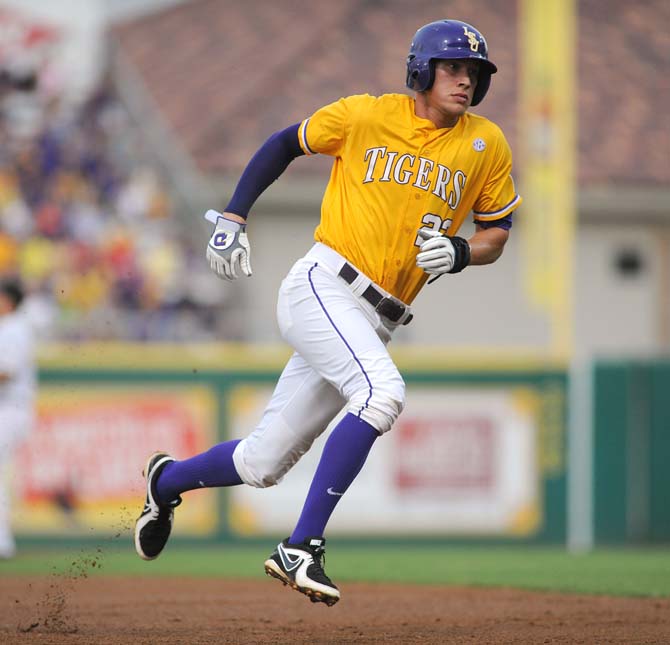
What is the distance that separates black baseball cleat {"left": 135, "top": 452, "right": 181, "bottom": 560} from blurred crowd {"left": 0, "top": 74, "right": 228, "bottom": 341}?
656cm

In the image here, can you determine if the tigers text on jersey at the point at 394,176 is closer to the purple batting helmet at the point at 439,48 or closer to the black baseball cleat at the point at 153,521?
the purple batting helmet at the point at 439,48

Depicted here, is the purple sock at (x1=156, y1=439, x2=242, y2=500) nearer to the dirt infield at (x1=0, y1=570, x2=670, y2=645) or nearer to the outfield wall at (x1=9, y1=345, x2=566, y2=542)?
the dirt infield at (x1=0, y1=570, x2=670, y2=645)

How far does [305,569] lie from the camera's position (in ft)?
16.3

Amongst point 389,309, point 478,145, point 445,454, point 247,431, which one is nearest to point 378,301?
point 389,309

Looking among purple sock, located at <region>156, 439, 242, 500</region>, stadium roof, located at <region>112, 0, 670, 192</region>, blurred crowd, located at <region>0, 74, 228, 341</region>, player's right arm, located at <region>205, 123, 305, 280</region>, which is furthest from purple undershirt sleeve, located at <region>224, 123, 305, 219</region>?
stadium roof, located at <region>112, 0, 670, 192</region>

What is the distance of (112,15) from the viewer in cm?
2183

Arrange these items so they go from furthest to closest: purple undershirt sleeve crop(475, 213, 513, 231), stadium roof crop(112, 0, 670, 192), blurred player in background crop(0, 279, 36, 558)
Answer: stadium roof crop(112, 0, 670, 192) < blurred player in background crop(0, 279, 36, 558) < purple undershirt sleeve crop(475, 213, 513, 231)

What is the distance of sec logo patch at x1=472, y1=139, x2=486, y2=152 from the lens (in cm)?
539

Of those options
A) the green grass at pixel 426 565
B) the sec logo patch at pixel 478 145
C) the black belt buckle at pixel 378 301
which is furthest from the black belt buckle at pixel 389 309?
the green grass at pixel 426 565

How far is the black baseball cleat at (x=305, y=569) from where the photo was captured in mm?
4906

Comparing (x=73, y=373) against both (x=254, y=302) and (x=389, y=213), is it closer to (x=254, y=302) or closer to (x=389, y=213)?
(x=254, y=302)

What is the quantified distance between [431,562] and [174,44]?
12818mm

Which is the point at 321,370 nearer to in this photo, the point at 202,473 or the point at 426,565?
the point at 202,473

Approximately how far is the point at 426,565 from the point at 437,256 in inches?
184
